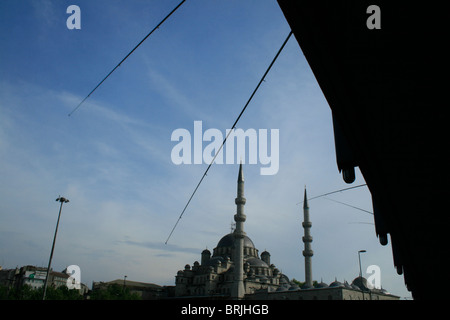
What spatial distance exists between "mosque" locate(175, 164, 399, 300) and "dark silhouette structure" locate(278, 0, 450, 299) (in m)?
37.9

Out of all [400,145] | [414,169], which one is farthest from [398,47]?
[414,169]

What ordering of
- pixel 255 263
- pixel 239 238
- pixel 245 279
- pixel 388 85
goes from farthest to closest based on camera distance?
pixel 255 263, pixel 245 279, pixel 239 238, pixel 388 85

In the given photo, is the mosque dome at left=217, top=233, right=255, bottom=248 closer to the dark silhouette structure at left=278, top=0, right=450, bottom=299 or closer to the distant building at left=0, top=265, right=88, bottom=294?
the distant building at left=0, top=265, right=88, bottom=294

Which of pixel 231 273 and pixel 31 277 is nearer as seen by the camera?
pixel 231 273

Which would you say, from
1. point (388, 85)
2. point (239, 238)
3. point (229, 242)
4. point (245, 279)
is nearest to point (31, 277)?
point (229, 242)

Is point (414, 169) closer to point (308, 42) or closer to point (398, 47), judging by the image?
point (398, 47)

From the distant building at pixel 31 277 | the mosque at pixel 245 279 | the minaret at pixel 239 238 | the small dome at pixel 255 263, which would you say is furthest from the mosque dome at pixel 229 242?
the distant building at pixel 31 277

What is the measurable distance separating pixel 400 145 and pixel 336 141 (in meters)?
1.11

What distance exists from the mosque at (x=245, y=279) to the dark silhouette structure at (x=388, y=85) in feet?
124

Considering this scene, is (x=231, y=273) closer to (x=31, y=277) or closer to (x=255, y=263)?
(x=255, y=263)

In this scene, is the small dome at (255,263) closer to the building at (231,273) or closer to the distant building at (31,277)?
the building at (231,273)

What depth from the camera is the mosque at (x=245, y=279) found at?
145 ft

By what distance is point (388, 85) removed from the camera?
2.46 m

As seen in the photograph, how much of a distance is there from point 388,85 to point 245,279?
5609 cm
